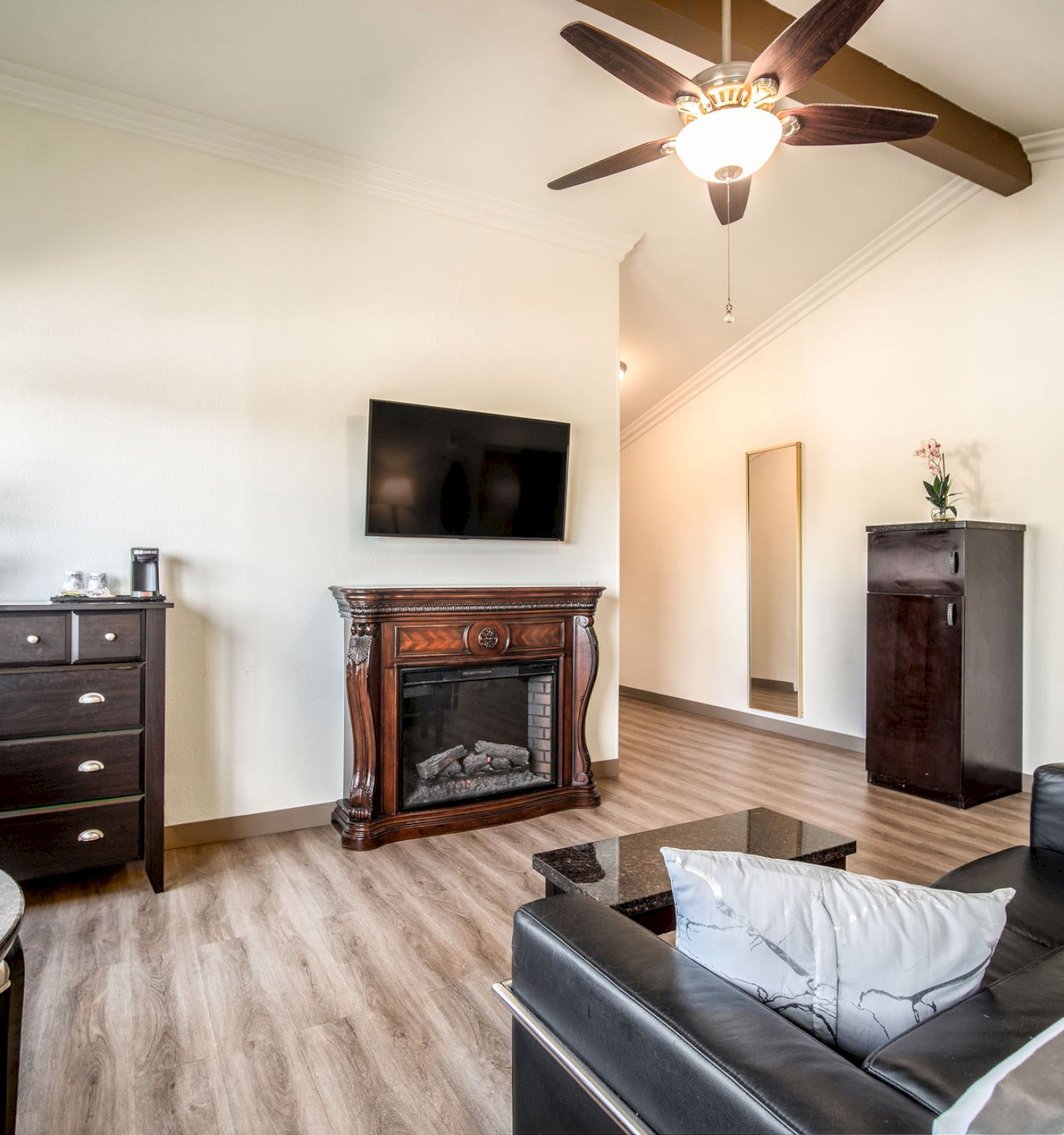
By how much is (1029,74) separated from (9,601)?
5031 millimetres

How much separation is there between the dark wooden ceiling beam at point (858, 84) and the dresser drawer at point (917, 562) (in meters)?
1.92

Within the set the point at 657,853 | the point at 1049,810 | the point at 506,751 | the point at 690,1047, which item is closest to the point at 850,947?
the point at 690,1047

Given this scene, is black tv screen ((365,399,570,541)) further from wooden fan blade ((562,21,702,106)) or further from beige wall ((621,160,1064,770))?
beige wall ((621,160,1064,770))

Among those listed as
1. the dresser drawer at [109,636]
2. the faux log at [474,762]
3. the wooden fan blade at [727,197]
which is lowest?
the faux log at [474,762]

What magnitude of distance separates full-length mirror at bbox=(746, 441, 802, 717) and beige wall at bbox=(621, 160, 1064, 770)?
9cm

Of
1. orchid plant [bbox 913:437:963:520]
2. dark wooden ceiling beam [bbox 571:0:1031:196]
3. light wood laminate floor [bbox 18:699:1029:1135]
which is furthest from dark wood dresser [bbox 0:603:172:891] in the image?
orchid plant [bbox 913:437:963:520]

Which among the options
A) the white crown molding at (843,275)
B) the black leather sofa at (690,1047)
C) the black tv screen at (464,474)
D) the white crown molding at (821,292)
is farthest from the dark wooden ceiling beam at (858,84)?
the black leather sofa at (690,1047)

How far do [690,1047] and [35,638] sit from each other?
8.69ft

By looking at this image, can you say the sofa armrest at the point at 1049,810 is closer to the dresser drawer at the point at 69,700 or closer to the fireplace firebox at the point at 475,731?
→ the fireplace firebox at the point at 475,731

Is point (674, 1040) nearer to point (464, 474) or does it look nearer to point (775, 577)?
point (464, 474)

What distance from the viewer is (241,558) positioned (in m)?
3.36

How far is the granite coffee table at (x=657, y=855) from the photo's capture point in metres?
1.69

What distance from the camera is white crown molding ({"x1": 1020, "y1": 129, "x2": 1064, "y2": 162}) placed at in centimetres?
394

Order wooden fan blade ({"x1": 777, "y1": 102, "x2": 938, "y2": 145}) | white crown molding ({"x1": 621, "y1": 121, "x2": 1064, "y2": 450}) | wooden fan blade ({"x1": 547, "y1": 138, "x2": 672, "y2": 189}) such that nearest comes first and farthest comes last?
wooden fan blade ({"x1": 777, "y1": 102, "x2": 938, "y2": 145}) < wooden fan blade ({"x1": 547, "y1": 138, "x2": 672, "y2": 189}) < white crown molding ({"x1": 621, "y1": 121, "x2": 1064, "y2": 450})
